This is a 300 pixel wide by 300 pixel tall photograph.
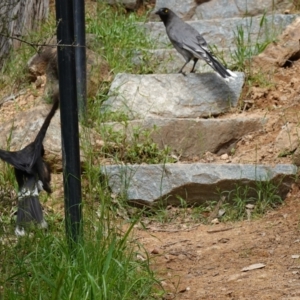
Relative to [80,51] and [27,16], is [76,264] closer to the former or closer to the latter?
[80,51]

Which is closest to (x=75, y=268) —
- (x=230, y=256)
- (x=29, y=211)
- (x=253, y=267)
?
(x=29, y=211)

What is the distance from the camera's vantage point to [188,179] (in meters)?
5.60

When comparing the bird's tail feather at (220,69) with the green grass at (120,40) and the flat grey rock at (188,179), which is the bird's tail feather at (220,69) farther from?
the flat grey rock at (188,179)

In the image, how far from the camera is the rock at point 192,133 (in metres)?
6.37

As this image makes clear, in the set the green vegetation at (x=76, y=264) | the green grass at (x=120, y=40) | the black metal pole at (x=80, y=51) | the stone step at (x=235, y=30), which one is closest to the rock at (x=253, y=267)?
the green vegetation at (x=76, y=264)

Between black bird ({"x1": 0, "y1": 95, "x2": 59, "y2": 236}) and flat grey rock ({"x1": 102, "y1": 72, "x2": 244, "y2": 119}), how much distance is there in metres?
2.04

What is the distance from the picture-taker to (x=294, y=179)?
18.1 ft

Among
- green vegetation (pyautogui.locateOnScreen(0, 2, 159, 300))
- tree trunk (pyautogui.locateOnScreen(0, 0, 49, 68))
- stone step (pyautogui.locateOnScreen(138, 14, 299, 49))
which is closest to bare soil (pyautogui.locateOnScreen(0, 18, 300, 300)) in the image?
green vegetation (pyautogui.locateOnScreen(0, 2, 159, 300))

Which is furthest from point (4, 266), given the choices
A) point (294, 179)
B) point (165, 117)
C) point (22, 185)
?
point (165, 117)

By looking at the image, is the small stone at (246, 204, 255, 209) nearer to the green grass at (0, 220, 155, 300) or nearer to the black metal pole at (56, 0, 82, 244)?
the green grass at (0, 220, 155, 300)

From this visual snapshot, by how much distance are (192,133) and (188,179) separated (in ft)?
2.90

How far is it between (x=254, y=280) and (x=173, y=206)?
5.68 ft

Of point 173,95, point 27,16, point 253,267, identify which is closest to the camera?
point 253,267

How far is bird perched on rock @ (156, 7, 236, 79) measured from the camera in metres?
6.89
